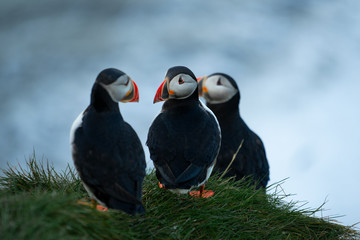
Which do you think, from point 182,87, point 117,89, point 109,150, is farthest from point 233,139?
point 109,150

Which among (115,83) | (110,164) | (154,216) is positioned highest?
(115,83)

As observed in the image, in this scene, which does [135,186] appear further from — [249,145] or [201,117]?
[249,145]

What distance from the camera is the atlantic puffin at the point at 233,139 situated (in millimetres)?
6270

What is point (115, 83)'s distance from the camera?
3.99m

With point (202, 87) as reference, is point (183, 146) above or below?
below

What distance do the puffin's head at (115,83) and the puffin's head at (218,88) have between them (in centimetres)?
281

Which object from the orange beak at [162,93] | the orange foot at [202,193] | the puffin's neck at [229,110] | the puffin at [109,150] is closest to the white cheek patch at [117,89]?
the puffin at [109,150]

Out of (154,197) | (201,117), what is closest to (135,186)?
(154,197)

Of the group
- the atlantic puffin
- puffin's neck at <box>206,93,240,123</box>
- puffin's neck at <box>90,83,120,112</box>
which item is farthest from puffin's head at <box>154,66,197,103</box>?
puffin's neck at <box>206,93,240,123</box>

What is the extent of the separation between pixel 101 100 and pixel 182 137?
1.12 metres

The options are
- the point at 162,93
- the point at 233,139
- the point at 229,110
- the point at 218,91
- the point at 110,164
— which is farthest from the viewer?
the point at 218,91

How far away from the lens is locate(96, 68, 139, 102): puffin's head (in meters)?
3.97

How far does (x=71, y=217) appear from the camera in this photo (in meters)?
3.44

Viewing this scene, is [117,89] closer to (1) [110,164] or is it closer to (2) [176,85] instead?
(1) [110,164]
